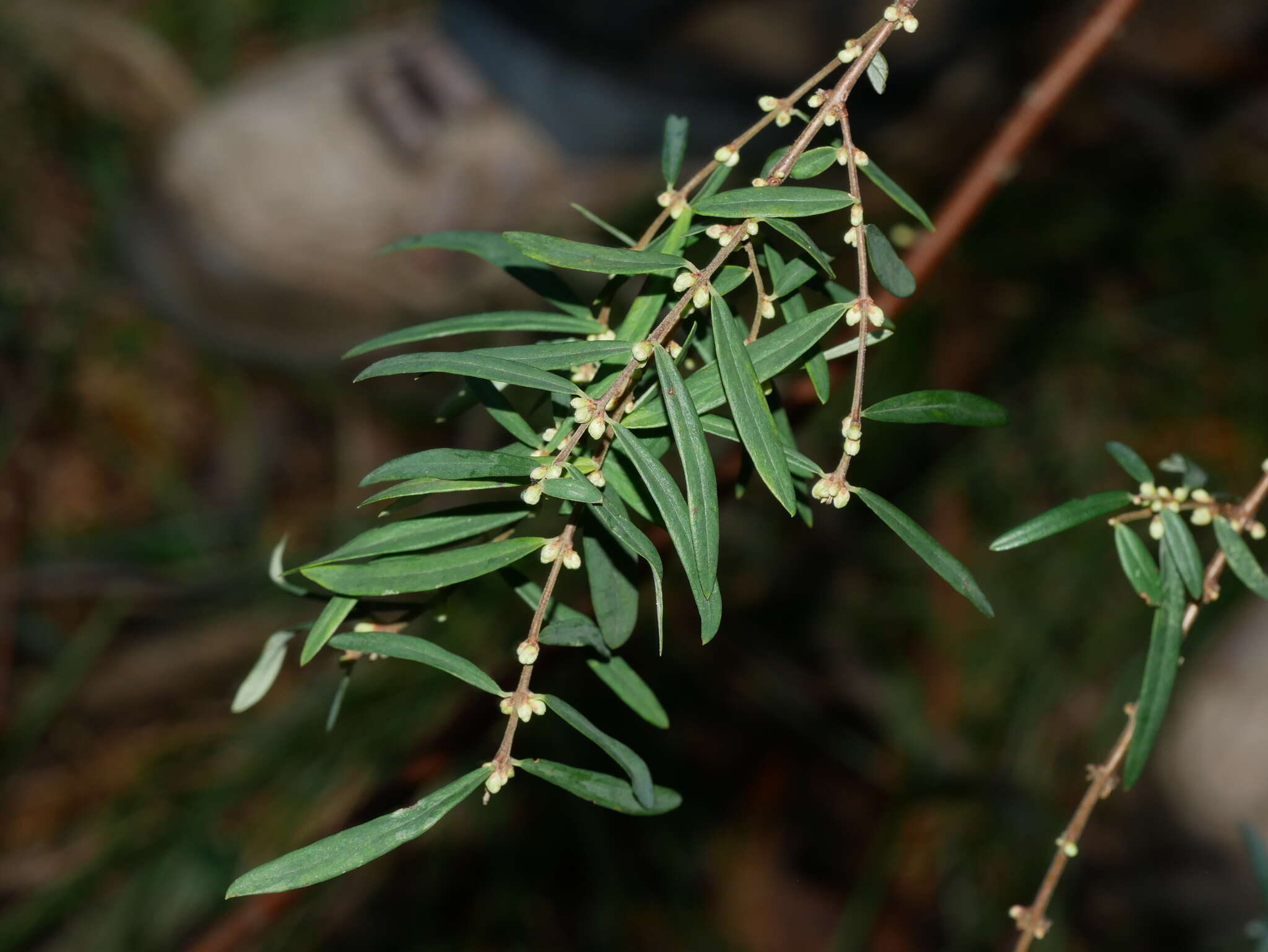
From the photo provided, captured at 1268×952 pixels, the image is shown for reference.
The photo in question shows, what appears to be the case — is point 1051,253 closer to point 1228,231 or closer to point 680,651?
point 1228,231

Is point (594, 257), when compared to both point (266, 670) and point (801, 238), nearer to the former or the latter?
point (801, 238)

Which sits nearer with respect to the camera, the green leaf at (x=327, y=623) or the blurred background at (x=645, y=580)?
the green leaf at (x=327, y=623)

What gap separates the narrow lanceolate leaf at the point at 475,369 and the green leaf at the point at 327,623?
57mm

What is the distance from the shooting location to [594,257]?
229 millimetres

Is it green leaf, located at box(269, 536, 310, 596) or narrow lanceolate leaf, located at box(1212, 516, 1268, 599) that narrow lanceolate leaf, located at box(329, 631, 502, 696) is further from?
narrow lanceolate leaf, located at box(1212, 516, 1268, 599)

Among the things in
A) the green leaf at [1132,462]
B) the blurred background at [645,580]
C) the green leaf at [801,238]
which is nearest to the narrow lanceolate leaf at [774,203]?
the green leaf at [801,238]

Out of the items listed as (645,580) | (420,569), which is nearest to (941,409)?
(420,569)

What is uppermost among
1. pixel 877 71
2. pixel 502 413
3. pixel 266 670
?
pixel 877 71

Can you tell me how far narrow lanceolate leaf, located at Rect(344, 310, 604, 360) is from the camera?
0.26 meters

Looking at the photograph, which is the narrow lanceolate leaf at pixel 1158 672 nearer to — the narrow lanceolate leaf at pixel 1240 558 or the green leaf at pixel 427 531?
the narrow lanceolate leaf at pixel 1240 558

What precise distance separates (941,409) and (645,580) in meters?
0.86

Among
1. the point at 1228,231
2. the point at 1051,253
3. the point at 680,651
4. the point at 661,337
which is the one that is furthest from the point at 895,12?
the point at 1228,231

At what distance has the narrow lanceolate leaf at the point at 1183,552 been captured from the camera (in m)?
0.26

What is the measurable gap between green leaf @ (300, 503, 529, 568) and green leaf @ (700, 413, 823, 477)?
5cm
